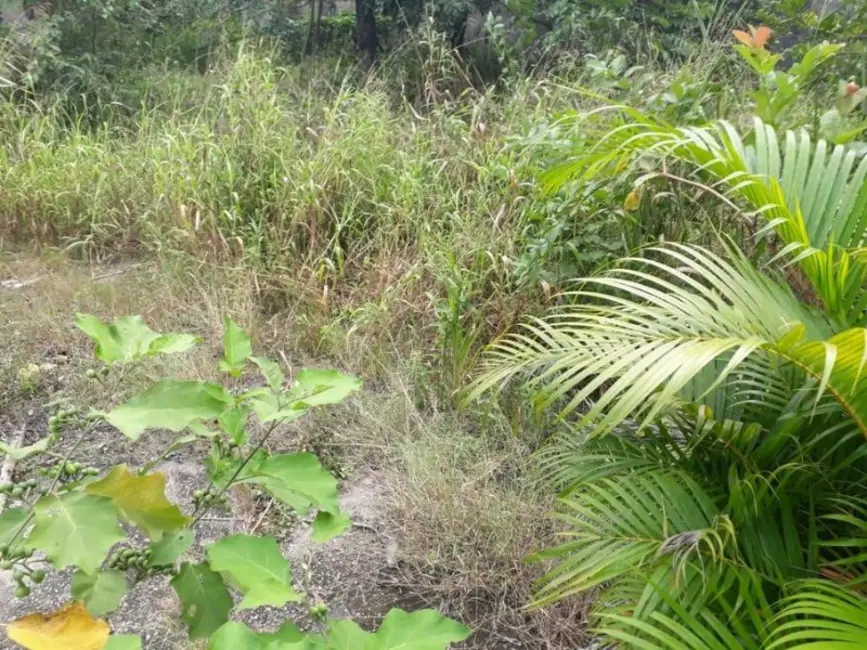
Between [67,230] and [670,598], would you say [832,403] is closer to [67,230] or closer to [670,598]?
[670,598]

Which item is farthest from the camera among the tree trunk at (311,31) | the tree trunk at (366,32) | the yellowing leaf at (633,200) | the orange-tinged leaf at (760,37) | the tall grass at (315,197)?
the tree trunk at (311,31)

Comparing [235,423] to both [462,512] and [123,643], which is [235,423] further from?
[462,512]

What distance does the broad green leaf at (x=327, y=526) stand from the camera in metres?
1.03

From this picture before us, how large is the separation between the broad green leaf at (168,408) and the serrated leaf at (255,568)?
0.62 feet

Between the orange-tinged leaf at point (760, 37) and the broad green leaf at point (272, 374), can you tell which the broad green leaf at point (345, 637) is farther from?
the orange-tinged leaf at point (760, 37)

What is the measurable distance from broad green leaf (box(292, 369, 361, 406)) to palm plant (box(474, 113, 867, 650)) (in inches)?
17.8

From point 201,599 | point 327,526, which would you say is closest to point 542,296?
point 327,526

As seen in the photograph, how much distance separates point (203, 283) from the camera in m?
3.27

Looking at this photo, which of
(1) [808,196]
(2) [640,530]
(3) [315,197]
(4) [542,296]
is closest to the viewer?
(2) [640,530]

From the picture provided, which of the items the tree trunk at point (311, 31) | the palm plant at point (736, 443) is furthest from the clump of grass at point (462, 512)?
the tree trunk at point (311, 31)

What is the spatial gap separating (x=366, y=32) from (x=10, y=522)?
612cm

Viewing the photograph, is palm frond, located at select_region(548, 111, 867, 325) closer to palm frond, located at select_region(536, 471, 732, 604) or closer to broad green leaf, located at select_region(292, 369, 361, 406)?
palm frond, located at select_region(536, 471, 732, 604)

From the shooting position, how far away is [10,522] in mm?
910

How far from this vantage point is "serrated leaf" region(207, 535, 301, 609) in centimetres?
92
